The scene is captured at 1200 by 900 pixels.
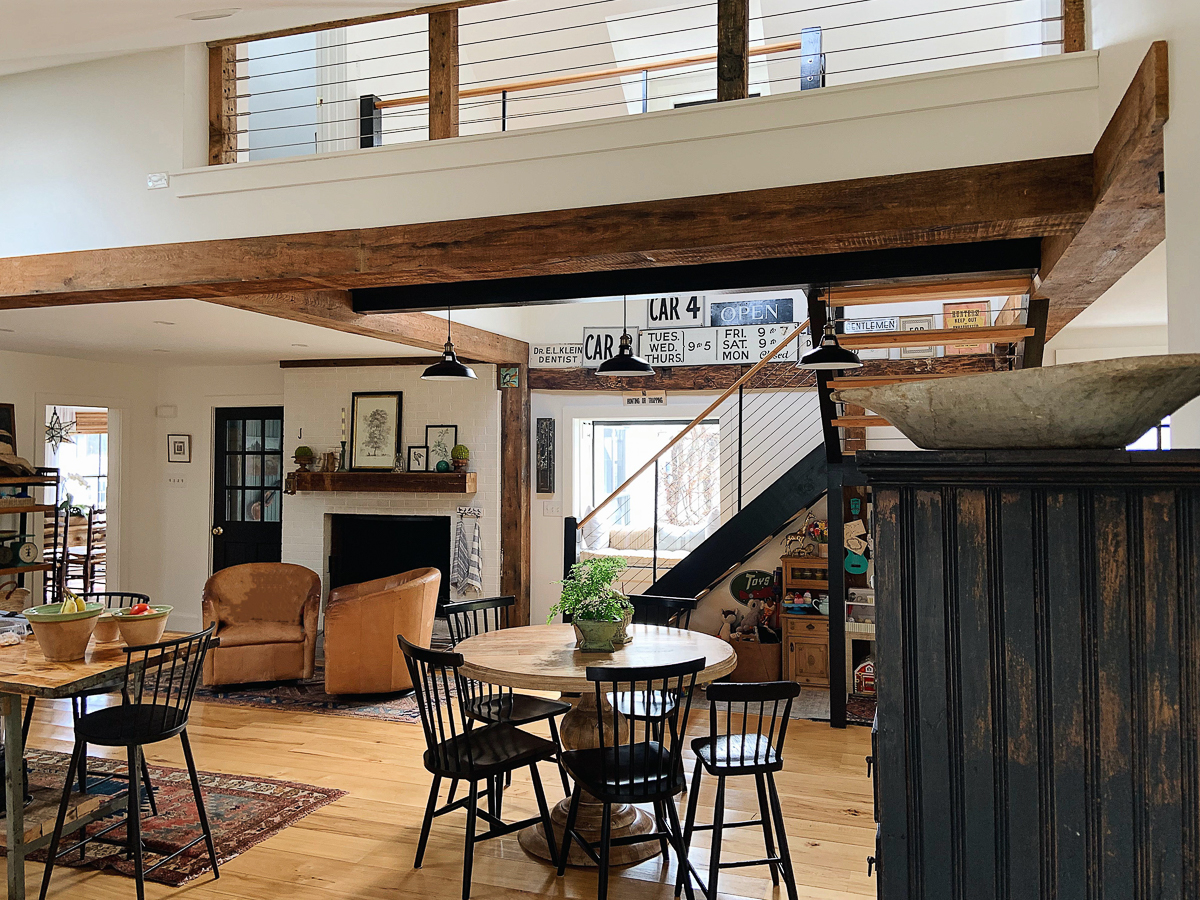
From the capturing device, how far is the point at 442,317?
19.8ft

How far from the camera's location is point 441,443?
25.0 feet

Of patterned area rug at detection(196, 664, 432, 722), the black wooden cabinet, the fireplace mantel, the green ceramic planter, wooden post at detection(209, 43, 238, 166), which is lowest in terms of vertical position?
patterned area rug at detection(196, 664, 432, 722)

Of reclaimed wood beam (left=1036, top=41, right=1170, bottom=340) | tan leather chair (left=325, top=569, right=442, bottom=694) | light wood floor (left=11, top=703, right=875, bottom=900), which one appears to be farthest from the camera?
tan leather chair (left=325, top=569, right=442, bottom=694)

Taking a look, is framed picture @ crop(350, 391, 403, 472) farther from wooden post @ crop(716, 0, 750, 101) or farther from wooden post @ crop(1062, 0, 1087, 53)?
wooden post @ crop(1062, 0, 1087, 53)

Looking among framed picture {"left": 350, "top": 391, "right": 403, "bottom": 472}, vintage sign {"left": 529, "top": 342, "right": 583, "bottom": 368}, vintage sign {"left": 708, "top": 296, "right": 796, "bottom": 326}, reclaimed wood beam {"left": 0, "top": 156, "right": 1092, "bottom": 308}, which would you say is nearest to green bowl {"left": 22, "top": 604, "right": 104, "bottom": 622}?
reclaimed wood beam {"left": 0, "top": 156, "right": 1092, "bottom": 308}

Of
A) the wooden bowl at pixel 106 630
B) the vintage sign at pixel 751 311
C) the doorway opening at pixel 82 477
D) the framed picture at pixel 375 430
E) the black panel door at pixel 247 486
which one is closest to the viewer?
the wooden bowl at pixel 106 630

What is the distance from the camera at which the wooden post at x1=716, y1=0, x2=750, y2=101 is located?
123 inches

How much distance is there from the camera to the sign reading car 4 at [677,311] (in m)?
7.21

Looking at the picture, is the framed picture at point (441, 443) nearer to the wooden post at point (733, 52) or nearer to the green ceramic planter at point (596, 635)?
the green ceramic planter at point (596, 635)

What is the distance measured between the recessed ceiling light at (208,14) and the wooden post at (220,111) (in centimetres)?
43

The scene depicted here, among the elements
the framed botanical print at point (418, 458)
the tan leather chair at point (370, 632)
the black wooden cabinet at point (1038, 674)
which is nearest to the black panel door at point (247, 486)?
the framed botanical print at point (418, 458)

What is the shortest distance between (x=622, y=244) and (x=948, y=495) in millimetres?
2138

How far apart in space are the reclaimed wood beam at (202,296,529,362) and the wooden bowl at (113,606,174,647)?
1487mm

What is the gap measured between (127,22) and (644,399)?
475cm
